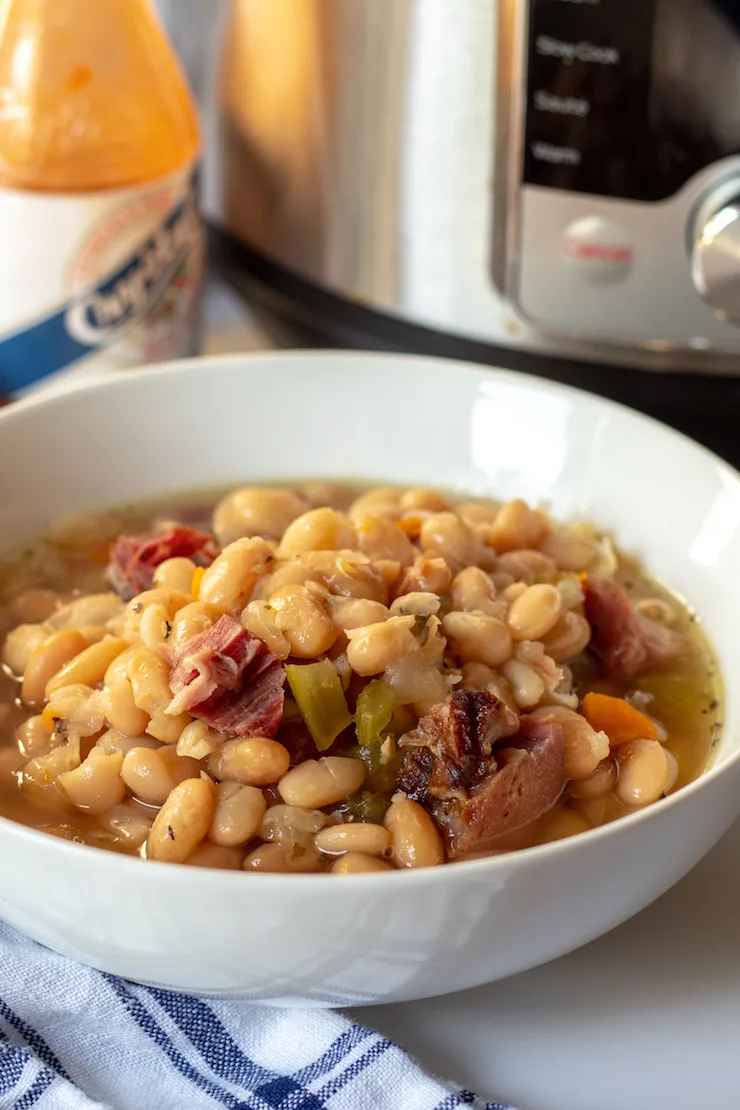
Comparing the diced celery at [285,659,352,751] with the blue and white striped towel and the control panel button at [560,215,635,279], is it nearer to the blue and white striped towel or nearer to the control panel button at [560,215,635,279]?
the blue and white striped towel

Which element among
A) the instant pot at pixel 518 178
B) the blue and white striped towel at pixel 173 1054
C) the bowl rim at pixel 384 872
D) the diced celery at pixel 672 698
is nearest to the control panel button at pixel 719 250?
the instant pot at pixel 518 178

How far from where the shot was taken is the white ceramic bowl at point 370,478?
0.71 meters

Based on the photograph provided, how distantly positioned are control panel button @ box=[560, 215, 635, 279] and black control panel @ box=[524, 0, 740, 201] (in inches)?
1.3

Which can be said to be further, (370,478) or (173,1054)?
(370,478)

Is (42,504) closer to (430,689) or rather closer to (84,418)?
(84,418)

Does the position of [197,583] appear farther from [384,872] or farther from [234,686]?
[384,872]

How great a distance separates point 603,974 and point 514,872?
23 cm

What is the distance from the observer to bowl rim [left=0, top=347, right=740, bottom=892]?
69 cm

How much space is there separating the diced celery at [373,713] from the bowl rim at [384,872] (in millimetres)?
102

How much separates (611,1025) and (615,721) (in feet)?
0.78

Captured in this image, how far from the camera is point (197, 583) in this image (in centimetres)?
106

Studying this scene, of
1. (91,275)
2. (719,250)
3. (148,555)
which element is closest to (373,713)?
(148,555)

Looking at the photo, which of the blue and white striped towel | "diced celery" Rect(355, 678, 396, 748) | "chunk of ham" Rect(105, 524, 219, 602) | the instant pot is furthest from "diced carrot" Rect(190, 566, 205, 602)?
the instant pot

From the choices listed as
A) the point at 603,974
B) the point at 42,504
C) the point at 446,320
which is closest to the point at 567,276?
the point at 446,320
